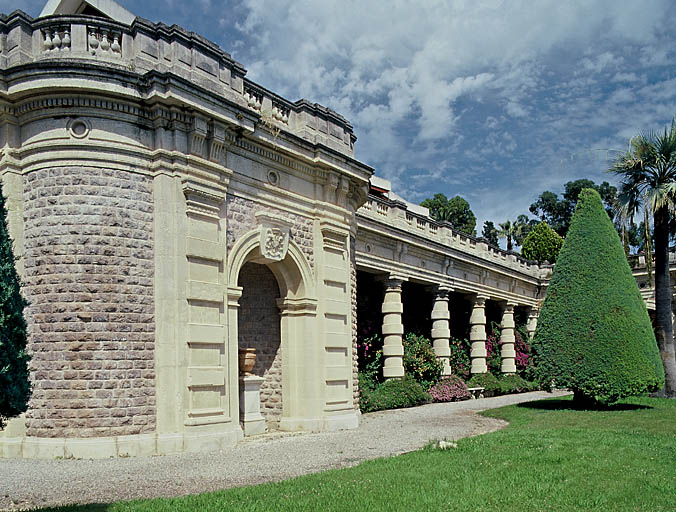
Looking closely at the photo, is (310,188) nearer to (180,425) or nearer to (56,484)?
(180,425)

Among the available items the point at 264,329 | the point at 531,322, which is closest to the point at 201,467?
the point at 264,329

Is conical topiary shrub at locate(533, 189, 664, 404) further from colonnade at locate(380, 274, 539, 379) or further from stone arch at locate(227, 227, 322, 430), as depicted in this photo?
stone arch at locate(227, 227, 322, 430)

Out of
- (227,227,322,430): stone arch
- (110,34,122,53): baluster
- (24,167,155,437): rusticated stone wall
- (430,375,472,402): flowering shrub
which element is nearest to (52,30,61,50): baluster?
(110,34,122,53): baluster

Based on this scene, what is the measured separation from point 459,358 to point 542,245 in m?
20.3

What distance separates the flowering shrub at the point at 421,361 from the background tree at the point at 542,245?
2261cm

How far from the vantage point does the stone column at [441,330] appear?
23.8 meters

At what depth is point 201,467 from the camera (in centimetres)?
948

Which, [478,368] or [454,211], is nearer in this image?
[478,368]

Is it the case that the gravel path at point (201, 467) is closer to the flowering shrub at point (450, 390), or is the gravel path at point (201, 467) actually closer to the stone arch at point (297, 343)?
the stone arch at point (297, 343)

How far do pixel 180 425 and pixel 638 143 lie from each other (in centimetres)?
1644

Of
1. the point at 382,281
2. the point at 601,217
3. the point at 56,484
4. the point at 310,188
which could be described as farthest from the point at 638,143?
the point at 56,484

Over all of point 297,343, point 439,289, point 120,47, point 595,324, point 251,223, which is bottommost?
point 297,343

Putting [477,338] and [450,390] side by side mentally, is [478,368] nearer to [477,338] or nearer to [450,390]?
[477,338]

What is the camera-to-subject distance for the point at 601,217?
17922mm
